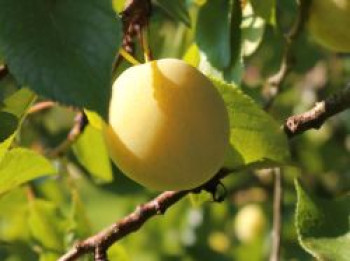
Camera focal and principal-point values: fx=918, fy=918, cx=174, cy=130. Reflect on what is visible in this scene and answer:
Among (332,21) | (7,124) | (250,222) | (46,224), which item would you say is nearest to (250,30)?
(332,21)

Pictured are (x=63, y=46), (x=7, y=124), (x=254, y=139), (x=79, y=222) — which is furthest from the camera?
(x=79, y=222)

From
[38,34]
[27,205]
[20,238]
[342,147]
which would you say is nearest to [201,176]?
[38,34]

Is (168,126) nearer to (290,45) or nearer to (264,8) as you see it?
(264,8)

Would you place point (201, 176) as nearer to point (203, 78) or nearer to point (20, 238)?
point (203, 78)

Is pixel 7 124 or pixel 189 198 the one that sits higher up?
pixel 7 124

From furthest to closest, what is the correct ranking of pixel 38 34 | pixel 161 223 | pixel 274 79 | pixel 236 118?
1. pixel 161 223
2. pixel 274 79
3. pixel 236 118
4. pixel 38 34
